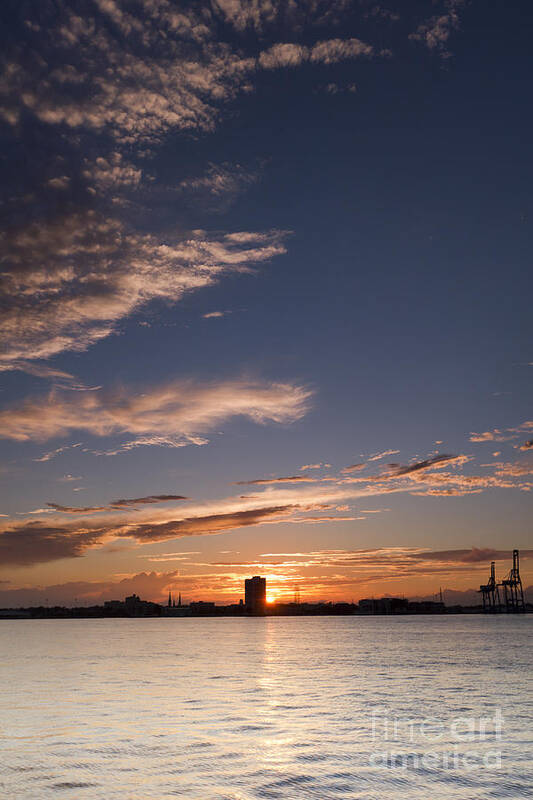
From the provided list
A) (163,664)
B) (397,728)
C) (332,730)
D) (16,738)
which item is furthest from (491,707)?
(163,664)

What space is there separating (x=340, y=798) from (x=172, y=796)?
182 inches

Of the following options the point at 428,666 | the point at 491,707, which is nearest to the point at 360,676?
the point at 428,666

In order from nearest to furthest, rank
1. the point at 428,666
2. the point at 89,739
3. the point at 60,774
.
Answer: the point at 60,774, the point at 89,739, the point at 428,666

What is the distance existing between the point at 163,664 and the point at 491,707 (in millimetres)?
43765

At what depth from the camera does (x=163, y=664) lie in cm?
7338

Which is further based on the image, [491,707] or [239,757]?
[491,707]

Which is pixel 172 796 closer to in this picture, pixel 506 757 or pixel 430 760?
pixel 430 760

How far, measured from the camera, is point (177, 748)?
25.7 metres

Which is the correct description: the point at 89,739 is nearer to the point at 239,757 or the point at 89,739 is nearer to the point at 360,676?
the point at 239,757

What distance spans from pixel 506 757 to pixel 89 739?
650 inches

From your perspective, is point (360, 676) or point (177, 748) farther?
point (360, 676)

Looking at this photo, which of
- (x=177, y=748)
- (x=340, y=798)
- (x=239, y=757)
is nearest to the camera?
(x=340, y=798)

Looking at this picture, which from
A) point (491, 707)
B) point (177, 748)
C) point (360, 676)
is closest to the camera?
point (177, 748)

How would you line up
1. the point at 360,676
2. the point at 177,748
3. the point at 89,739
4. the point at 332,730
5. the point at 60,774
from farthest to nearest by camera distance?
the point at 360,676
the point at 332,730
the point at 89,739
the point at 177,748
the point at 60,774
